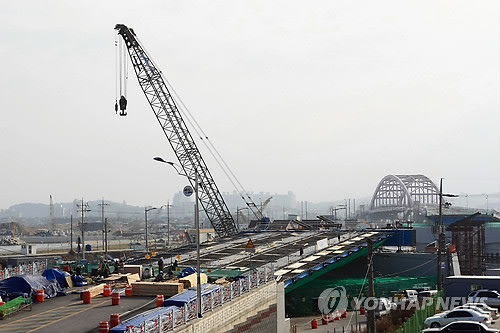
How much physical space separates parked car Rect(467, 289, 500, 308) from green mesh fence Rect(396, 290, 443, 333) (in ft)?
16.3

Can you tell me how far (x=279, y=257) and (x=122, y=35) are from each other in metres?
52.8

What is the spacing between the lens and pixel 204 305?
113 ft

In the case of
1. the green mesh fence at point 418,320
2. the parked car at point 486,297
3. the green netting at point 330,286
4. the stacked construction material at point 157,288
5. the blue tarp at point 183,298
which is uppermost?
the blue tarp at point 183,298

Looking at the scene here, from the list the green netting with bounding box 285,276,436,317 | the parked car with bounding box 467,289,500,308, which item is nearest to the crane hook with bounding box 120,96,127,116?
the green netting with bounding box 285,276,436,317

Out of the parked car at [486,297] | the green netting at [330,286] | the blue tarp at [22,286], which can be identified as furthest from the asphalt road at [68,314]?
the parked car at [486,297]

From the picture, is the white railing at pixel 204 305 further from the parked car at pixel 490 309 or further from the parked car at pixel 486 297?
the parked car at pixel 486 297

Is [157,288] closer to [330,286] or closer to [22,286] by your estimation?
[22,286]

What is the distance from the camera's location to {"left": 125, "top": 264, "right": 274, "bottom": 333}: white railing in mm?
28219

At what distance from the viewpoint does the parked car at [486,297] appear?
5484cm

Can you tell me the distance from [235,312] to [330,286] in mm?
35834

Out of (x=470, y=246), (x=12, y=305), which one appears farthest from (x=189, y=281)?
(x=470, y=246)

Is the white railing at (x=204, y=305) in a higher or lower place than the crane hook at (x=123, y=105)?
lower

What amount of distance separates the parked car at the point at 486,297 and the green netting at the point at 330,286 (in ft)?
40.1

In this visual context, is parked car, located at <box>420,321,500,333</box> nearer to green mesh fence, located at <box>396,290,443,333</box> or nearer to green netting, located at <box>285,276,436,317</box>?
green mesh fence, located at <box>396,290,443,333</box>
